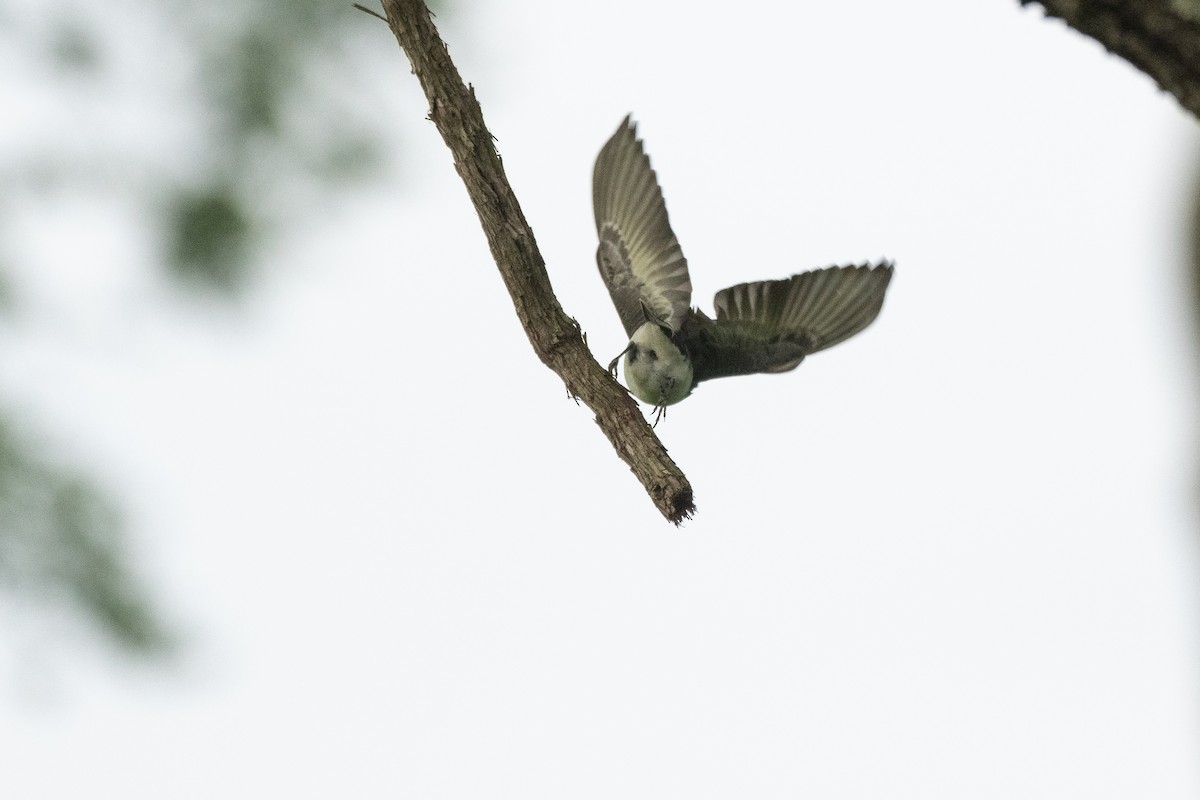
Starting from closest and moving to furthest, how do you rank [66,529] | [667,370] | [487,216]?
[487,216] < [667,370] < [66,529]

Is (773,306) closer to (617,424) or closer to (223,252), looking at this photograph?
(617,424)

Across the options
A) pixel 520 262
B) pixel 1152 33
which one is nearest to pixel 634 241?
pixel 520 262

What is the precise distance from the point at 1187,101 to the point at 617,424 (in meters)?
1.03

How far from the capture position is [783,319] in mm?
2678

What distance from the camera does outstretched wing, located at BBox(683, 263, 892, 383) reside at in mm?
2598

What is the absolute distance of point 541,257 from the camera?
2.04 m

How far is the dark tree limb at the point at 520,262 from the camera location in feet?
6.33

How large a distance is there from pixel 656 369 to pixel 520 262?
474 mm

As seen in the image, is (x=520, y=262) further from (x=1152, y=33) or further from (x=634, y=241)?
(x=1152, y=33)

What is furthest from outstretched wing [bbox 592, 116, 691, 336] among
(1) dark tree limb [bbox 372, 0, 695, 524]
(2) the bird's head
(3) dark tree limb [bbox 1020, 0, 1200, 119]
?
(3) dark tree limb [bbox 1020, 0, 1200, 119]

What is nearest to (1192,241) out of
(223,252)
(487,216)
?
(487,216)

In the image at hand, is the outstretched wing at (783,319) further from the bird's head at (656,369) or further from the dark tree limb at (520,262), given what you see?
the dark tree limb at (520,262)

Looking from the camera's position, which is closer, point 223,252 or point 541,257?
point 541,257

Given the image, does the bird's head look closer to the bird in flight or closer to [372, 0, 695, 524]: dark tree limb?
the bird in flight
